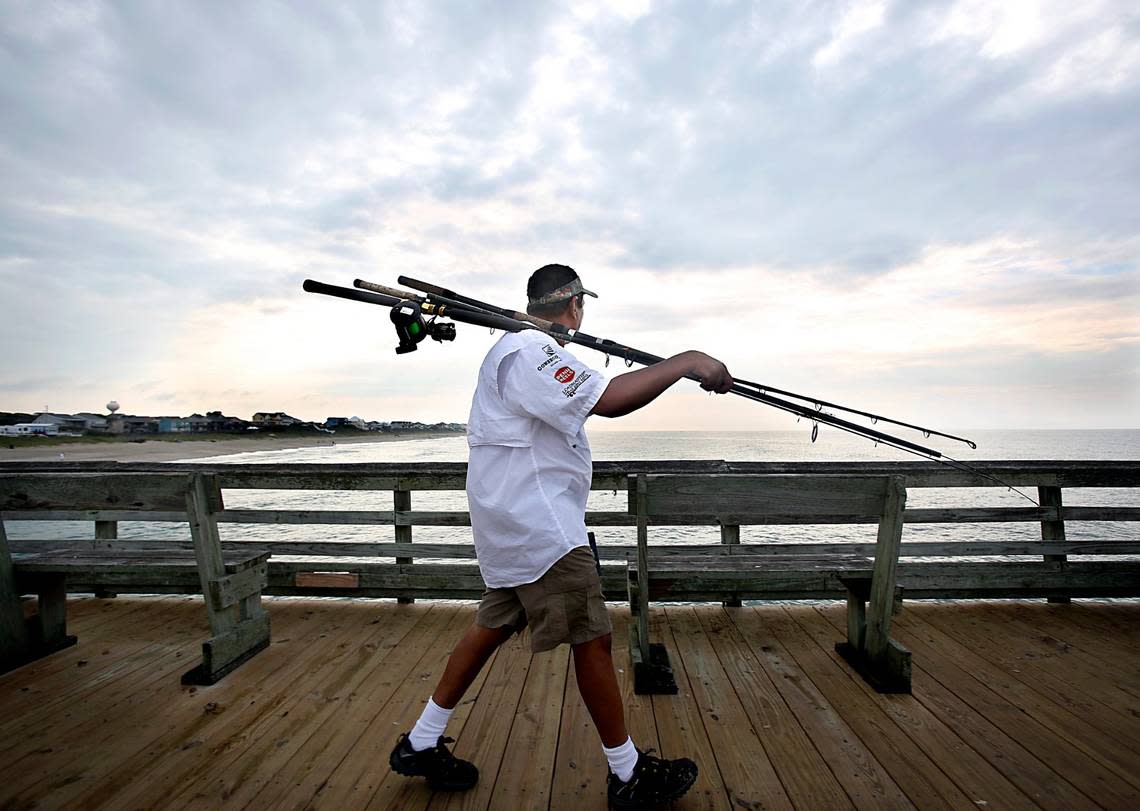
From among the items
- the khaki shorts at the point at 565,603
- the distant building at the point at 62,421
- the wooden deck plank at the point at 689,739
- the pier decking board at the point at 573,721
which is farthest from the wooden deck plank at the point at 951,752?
the distant building at the point at 62,421

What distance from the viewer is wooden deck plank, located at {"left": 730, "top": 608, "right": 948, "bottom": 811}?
208 centimetres

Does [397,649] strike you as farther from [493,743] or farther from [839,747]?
[839,747]

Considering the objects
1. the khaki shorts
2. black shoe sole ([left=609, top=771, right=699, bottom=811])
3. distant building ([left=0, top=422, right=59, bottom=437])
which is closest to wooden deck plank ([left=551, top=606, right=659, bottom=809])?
black shoe sole ([left=609, top=771, right=699, bottom=811])

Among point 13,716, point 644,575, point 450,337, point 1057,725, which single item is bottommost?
point 1057,725

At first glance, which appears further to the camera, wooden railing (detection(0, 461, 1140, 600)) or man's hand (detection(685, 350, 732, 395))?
wooden railing (detection(0, 461, 1140, 600))

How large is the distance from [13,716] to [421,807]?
6.85 ft

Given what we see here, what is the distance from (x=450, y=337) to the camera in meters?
2.24

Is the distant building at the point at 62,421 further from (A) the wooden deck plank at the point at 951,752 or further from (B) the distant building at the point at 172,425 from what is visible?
(A) the wooden deck plank at the point at 951,752

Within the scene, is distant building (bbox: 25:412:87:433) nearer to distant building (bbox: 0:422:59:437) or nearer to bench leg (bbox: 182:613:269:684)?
distant building (bbox: 0:422:59:437)

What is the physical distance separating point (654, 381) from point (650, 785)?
133 cm

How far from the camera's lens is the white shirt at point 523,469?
1.92 metres

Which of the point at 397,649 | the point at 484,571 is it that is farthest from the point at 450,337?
the point at 397,649

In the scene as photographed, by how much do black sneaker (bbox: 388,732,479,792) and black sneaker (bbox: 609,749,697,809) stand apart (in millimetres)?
532

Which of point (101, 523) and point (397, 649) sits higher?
point (101, 523)
